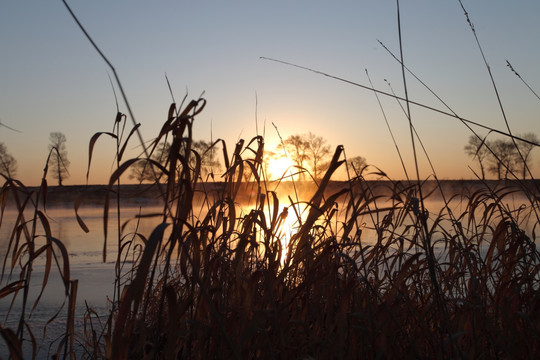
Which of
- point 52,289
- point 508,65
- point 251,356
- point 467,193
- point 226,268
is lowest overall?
point 52,289

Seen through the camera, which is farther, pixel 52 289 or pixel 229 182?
pixel 52 289

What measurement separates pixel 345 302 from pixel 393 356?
0.26 metres

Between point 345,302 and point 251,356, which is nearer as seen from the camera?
point 345,302

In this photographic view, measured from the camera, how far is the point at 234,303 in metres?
1.87

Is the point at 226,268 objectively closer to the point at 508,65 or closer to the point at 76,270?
the point at 508,65

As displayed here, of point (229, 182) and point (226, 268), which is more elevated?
point (229, 182)

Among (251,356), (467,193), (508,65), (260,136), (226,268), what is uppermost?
(508,65)

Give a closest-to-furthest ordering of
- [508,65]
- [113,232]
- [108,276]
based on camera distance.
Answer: [508,65]
[108,276]
[113,232]

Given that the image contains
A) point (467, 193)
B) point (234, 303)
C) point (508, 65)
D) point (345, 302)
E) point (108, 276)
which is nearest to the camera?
point (345, 302)

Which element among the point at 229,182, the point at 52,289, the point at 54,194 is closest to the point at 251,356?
the point at 229,182

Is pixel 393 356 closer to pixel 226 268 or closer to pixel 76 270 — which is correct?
pixel 226 268

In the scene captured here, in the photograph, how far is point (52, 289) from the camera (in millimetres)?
4316

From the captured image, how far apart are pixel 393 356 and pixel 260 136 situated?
1.00 metres

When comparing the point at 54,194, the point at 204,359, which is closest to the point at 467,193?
the point at 204,359
